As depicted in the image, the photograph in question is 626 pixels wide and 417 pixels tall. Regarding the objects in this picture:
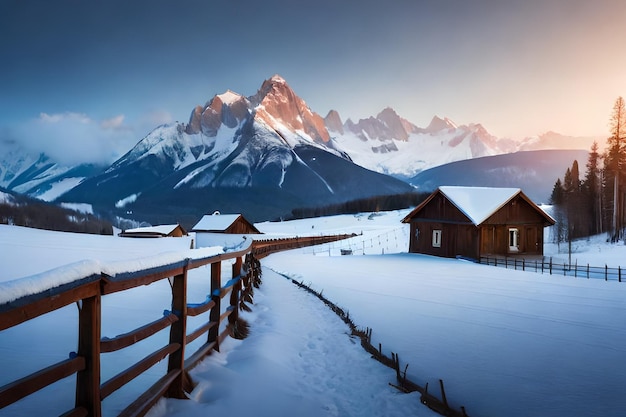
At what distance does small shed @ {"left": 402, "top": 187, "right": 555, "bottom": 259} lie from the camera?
29.0 m

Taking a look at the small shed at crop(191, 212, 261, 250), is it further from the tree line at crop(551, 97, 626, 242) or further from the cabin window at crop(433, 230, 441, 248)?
the tree line at crop(551, 97, 626, 242)

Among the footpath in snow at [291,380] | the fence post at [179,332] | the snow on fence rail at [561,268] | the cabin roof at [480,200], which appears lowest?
the snow on fence rail at [561,268]

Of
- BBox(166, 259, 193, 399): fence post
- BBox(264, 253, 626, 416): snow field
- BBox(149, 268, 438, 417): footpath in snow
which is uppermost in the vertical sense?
BBox(166, 259, 193, 399): fence post

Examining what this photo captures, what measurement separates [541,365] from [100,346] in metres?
7.50

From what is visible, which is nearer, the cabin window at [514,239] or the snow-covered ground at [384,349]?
the snow-covered ground at [384,349]

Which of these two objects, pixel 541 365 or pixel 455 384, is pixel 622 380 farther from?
pixel 455 384

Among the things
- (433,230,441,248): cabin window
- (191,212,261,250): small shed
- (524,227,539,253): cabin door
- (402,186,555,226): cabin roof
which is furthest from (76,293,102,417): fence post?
(191,212,261,250): small shed

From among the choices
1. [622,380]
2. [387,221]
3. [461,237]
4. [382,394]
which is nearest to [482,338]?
[622,380]

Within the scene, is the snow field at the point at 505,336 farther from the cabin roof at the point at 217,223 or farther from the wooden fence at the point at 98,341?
the cabin roof at the point at 217,223

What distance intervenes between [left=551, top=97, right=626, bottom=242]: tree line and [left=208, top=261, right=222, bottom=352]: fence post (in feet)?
144

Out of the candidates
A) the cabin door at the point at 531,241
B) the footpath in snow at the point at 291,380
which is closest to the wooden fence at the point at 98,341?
the footpath in snow at the point at 291,380

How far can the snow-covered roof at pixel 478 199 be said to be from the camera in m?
28.7

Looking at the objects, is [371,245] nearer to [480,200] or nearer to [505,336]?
[480,200]

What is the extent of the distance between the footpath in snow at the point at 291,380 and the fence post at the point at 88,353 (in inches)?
43.2
